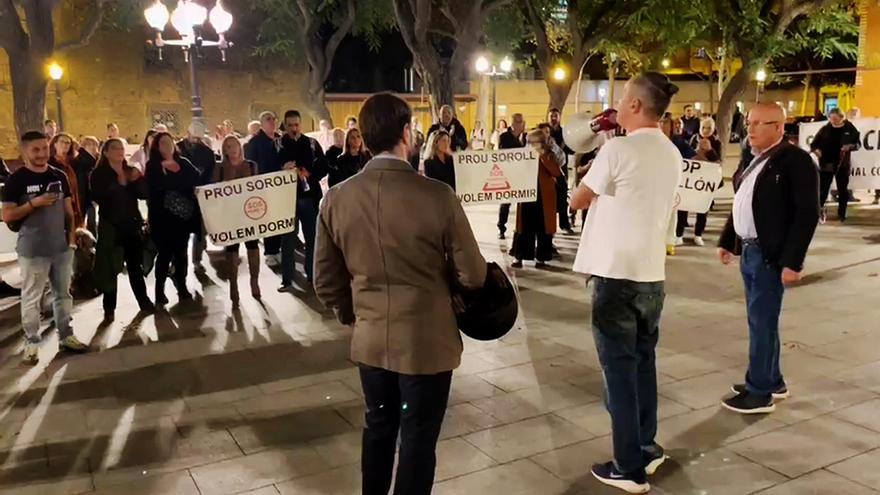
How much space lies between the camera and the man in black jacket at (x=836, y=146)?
1233 centimetres

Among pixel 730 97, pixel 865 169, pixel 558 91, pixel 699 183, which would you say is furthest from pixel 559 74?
pixel 699 183

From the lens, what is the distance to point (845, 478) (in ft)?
12.9

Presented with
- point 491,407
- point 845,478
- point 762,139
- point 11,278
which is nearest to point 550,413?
point 491,407

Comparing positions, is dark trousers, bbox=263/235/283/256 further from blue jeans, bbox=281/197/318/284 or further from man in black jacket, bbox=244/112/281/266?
→ man in black jacket, bbox=244/112/281/266

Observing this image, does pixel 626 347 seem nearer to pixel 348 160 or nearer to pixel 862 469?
pixel 862 469

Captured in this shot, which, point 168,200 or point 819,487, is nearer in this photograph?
point 819,487

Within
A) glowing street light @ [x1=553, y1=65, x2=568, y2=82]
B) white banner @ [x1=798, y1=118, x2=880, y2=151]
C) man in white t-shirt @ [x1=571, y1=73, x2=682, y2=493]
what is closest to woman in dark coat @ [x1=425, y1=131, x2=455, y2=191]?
man in white t-shirt @ [x1=571, y1=73, x2=682, y2=493]

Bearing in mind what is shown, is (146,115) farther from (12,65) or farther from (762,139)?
(762,139)

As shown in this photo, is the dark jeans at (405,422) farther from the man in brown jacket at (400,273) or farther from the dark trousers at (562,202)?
the dark trousers at (562,202)

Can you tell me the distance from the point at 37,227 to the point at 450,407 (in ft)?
11.5

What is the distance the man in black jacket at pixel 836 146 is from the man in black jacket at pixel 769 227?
8629 mm

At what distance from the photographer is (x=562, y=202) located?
461 inches

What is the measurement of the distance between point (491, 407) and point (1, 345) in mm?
4473

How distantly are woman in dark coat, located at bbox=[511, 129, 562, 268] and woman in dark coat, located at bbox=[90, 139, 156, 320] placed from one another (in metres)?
4.52
